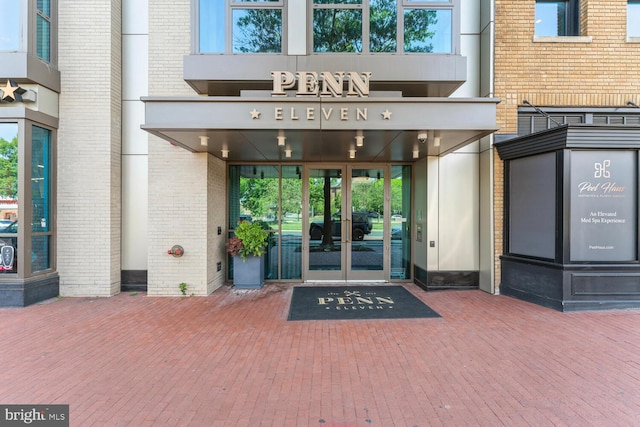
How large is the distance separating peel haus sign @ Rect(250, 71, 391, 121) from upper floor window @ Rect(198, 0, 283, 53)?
1.69 metres

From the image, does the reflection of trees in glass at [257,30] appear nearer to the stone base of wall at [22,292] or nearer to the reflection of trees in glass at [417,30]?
the reflection of trees in glass at [417,30]

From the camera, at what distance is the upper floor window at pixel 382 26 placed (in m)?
6.48

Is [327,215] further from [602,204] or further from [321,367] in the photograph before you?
[602,204]

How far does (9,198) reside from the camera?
20.5ft

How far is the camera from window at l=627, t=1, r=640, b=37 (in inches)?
293

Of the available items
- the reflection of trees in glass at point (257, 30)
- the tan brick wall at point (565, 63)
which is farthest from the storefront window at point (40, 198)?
the tan brick wall at point (565, 63)

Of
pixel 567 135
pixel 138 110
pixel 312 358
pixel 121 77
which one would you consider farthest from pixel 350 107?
pixel 121 77

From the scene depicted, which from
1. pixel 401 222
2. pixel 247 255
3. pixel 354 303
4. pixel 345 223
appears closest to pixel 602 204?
pixel 401 222

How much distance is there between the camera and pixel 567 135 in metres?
5.92

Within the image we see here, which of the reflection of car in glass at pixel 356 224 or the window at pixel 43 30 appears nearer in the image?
the window at pixel 43 30

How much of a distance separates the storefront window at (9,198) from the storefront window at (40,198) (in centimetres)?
25

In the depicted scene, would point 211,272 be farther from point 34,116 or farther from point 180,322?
point 34,116

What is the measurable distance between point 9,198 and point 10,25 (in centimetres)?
331

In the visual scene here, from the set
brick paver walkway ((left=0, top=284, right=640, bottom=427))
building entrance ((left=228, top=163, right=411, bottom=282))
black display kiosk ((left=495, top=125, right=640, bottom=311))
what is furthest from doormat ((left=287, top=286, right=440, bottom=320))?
black display kiosk ((left=495, top=125, right=640, bottom=311))
